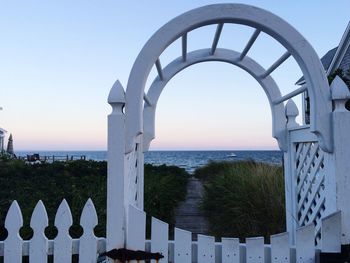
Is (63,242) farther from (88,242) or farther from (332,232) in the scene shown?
(332,232)

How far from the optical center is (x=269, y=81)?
8.67 feet

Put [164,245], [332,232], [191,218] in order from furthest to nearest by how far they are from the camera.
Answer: [191,218], [164,245], [332,232]

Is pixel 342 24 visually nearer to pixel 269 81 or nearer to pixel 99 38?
pixel 99 38

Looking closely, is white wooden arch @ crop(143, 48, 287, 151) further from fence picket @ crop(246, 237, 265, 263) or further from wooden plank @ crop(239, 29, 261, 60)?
fence picket @ crop(246, 237, 265, 263)

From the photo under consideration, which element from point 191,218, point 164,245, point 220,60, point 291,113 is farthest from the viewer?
point 191,218

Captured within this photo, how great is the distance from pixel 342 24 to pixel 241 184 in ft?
27.6

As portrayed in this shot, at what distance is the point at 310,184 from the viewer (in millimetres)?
2422

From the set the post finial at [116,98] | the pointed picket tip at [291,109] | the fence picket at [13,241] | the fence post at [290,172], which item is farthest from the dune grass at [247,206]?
the post finial at [116,98]

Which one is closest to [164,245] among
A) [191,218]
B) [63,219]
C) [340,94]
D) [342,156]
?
[63,219]

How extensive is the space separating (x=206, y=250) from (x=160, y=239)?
30 cm

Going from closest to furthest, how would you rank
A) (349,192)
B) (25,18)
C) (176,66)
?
(349,192) < (176,66) < (25,18)

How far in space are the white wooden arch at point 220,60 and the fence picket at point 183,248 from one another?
1078mm

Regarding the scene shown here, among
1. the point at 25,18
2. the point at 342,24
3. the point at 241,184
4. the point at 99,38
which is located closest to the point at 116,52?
the point at 99,38

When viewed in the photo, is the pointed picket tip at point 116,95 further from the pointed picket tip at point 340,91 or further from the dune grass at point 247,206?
the dune grass at point 247,206
